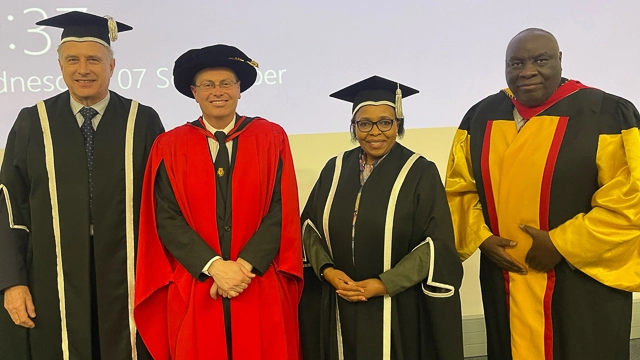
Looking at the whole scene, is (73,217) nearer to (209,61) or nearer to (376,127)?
(209,61)

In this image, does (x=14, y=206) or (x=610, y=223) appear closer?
(x=610, y=223)

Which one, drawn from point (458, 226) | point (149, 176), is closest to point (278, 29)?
point (149, 176)

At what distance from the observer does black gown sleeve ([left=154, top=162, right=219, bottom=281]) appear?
1830 mm

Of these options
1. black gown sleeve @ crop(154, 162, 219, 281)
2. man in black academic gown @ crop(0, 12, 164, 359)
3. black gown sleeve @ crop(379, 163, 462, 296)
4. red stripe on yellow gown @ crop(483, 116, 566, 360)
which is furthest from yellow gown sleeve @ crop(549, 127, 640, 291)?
man in black academic gown @ crop(0, 12, 164, 359)

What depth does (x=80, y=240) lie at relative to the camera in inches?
77.3

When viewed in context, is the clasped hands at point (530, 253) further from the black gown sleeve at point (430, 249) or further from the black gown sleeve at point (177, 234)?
the black gown sleeve at point (177, 234)

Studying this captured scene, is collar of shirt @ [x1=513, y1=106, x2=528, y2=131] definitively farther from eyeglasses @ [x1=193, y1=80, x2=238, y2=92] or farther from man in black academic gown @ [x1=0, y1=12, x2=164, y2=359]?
man in black academic gown @ [x1=0, y1=12, x2=164, y2=359]

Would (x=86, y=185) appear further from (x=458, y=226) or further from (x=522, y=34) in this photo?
(x=522, y=34)

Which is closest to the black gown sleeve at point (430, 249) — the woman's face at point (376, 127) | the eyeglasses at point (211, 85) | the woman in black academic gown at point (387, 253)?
the woman in black academic gown at point (387, 253)

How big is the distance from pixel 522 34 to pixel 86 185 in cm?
186

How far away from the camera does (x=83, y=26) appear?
6.51 ft

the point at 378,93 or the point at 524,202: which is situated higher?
the point at 378,93

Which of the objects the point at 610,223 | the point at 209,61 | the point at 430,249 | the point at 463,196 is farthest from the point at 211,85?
the point at 610,223

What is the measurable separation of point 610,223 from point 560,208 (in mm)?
180
